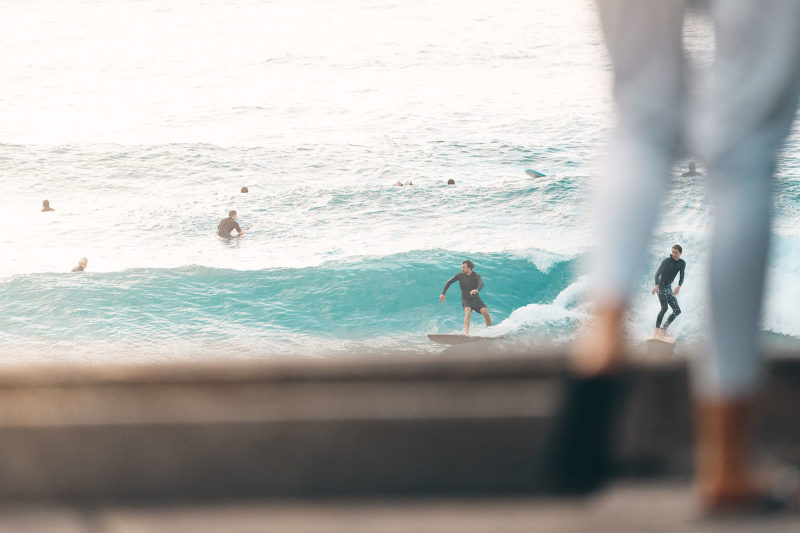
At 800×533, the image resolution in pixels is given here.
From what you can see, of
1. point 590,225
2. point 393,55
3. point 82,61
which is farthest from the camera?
point 393,55

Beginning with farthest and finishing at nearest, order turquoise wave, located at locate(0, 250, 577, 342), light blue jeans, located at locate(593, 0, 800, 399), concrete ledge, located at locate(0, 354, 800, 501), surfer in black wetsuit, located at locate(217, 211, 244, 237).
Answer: surfer in black wetsuit, located at locate(217, 211, 244, 237) → turquoise wave, located at locate(0, 250, 577, 342) → concrete ledge, located at locate(0, 354, 800, 501) → light blue jeans, located at locate(593, 0, 800, 399)

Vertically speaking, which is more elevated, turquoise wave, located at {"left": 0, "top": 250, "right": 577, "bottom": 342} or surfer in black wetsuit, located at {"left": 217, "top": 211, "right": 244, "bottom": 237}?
surfer in black wetsuit, located at {"left": 217, "top": 211, "right": 244, "bottom": 237}

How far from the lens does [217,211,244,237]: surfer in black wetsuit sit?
866 inches

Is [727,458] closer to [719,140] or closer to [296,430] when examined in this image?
[719,140]

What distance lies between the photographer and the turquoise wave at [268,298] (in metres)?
21.4

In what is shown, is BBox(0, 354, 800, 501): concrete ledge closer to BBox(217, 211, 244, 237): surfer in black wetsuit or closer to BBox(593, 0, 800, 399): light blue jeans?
BBox(593, 0, 800, 399): light blue jeans

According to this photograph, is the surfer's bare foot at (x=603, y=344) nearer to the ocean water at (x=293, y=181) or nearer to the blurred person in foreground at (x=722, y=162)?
the blurred person in foreground at (x=722, y=162)

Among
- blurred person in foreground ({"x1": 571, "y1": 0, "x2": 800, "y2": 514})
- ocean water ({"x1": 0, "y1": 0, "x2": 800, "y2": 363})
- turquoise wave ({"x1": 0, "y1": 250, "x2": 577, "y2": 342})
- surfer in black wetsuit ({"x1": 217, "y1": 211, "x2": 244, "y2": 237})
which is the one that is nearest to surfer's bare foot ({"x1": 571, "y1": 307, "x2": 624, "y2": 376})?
blurred person in foreground ({"x1": 571, "y1": 0, "x2": 800, "y2": 514})

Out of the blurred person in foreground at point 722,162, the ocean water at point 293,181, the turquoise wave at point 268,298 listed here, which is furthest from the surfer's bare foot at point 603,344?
the turquoise wave at point 268,298

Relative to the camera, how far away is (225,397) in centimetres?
69

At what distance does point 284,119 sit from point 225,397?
20530mm

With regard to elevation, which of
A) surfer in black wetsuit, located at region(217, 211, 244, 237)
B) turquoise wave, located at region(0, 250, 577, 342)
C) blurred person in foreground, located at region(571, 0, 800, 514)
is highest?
blurred person in foreground, located at region(571, 0, 800, 514)

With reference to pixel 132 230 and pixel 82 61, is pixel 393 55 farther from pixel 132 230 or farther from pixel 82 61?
pixel 132 230

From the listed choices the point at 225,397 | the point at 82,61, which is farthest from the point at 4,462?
the point at 82,61
